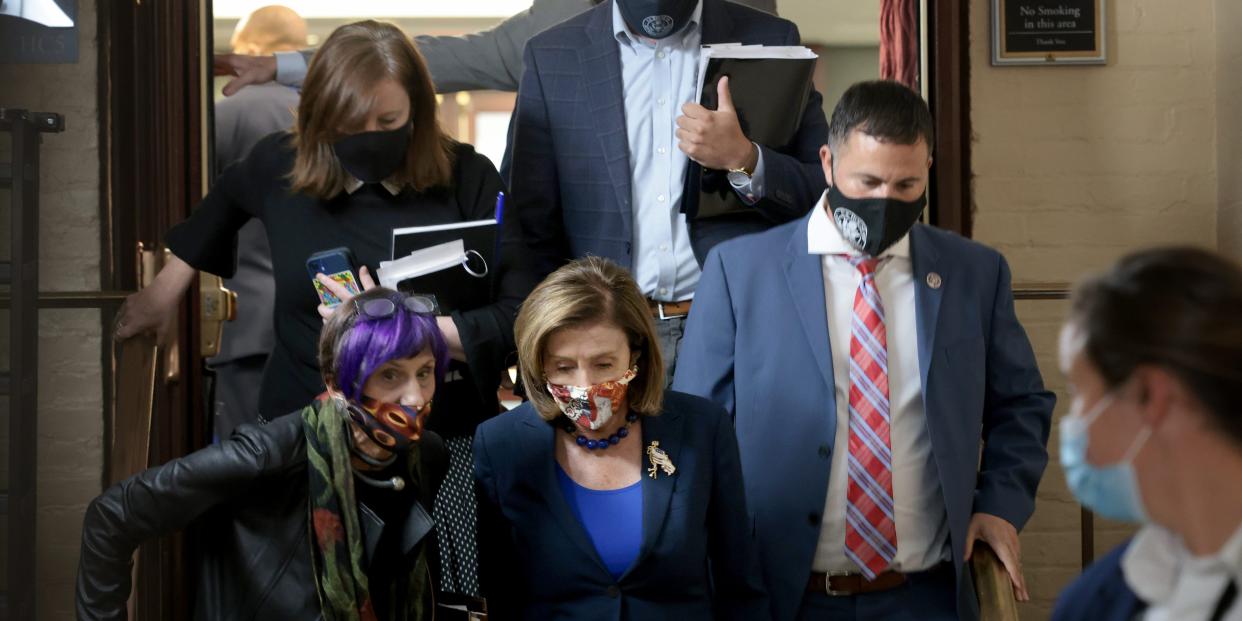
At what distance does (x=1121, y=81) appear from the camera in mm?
3744

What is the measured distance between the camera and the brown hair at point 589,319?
2320 millimetres

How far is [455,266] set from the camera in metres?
2.61

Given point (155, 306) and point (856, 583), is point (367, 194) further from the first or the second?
point (856, 583)

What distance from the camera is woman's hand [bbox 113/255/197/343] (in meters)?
3.00

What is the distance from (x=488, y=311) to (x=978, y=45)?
1727mm

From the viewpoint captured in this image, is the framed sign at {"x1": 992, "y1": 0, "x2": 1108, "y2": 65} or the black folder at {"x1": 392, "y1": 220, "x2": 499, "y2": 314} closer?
the black folder at {"x1": 392, "y1": 220, "x2": 499, "y2": 314}

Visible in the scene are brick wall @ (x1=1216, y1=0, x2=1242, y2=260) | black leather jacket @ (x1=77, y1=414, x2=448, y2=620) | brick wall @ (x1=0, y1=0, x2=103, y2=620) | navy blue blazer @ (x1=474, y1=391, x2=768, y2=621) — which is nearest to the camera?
black leather jacket @ (x1=77, y1=414, x2=448, y2=620)

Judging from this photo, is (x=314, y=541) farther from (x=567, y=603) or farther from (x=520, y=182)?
(x=520, y=182)

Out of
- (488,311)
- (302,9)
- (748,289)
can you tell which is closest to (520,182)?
(488,311)

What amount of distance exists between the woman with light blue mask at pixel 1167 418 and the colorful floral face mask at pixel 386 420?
1.16 m

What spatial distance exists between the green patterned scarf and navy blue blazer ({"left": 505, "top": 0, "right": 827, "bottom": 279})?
0.85m

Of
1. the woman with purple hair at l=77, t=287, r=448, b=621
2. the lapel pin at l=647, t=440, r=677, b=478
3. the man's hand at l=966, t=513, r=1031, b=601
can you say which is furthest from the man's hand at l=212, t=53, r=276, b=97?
the man's hand at l=966, t=513, r=1031, b=601

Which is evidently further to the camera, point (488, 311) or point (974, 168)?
point (974, 168)

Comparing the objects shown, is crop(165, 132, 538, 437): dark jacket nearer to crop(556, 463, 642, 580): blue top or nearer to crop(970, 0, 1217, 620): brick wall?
crop(556, 463, 642, 580): blue top
